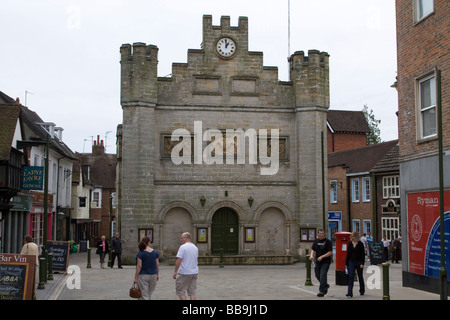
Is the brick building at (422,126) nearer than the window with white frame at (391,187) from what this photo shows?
Yes

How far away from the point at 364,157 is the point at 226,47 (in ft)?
60.9

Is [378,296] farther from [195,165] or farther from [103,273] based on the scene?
[195,165]

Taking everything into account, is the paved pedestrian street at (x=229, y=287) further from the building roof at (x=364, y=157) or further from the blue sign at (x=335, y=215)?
the blue sign at (x=335, y=215)

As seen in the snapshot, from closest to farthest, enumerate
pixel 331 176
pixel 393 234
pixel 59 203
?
Result: pixel 393 234
pixel 59 203
pixel 331 176

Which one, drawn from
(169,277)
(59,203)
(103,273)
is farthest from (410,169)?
(59,203)

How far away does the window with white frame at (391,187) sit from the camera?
1515 inches

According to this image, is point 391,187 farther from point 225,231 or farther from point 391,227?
point 225,231

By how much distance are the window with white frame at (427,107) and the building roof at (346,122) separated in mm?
40595

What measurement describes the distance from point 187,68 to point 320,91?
714 cm

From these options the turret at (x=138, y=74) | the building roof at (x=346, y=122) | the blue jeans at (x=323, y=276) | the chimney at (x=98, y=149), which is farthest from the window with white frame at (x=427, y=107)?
the chimney at (x=98, y=149)

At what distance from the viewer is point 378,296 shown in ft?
52.4

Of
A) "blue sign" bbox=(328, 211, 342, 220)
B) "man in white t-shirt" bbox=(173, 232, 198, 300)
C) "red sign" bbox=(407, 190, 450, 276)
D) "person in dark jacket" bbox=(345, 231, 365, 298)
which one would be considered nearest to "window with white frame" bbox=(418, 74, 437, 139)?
"red sign" bbox=(407, 190, 450, 276)

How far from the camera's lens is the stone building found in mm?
30625

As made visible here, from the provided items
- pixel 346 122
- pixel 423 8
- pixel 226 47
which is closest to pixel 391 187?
pixel 226 47
